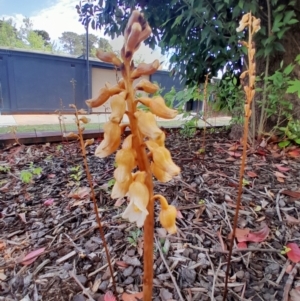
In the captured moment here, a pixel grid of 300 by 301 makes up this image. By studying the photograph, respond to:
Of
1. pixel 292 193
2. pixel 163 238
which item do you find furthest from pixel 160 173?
pixel 292 193

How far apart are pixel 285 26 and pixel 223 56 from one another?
537 mm

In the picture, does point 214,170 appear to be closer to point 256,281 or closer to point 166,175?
point 256,281

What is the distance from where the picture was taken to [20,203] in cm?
123

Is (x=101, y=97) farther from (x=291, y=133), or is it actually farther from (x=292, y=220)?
(x=291, y=133)

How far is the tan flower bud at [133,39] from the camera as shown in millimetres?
386

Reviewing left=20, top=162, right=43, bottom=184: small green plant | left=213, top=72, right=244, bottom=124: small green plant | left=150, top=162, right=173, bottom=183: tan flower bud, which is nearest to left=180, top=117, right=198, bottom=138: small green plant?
left=213, top=72, right=244, bottom=124: small green plant

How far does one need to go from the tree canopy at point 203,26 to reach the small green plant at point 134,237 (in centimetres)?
151

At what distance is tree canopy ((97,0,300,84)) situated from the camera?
5.88ft

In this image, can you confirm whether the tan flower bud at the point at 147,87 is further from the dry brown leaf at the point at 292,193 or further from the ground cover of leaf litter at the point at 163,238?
the dry brown leaf at the point at 292,193

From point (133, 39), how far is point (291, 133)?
1.90 metres

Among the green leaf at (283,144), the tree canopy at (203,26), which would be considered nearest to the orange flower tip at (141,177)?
the tree canopy at (203,26)

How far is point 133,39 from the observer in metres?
0.39

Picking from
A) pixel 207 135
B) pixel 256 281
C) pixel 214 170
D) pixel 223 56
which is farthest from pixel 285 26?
pixel 256 281

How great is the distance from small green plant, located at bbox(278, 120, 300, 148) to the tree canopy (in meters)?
0.56
